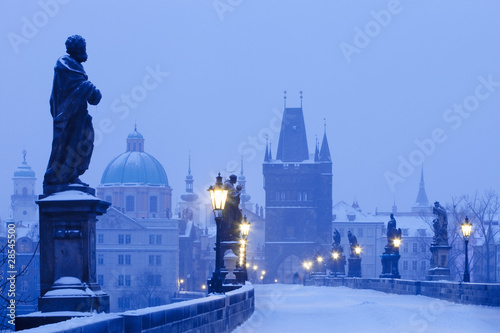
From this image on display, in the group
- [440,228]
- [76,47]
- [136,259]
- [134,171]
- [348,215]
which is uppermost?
[134,171]

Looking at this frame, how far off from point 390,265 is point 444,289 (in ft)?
57.0

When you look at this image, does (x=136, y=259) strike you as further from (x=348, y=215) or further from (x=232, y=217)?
(x=232, y=217)

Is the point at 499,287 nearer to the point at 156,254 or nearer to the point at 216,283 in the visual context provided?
the point at 216,283

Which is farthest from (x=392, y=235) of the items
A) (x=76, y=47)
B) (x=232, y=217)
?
(x=76, y=47)

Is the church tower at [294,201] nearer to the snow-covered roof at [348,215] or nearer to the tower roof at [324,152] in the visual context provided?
the tower roof at [324,152]

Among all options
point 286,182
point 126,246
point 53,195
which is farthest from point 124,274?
point 53,195

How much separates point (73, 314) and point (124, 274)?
457ft

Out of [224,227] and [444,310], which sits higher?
[224,227]

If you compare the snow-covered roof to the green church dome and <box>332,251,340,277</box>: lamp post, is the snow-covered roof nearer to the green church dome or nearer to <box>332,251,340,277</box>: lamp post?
the green church dome

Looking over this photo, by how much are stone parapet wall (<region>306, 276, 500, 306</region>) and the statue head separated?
19.6m

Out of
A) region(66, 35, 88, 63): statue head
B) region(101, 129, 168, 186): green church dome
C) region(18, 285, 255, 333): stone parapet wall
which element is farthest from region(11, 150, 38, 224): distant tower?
region(66, 35, 88, 63): statue head

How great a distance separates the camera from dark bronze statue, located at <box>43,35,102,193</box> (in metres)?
12.4

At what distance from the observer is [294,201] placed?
15538 centimetres

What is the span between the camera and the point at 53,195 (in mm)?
12219
